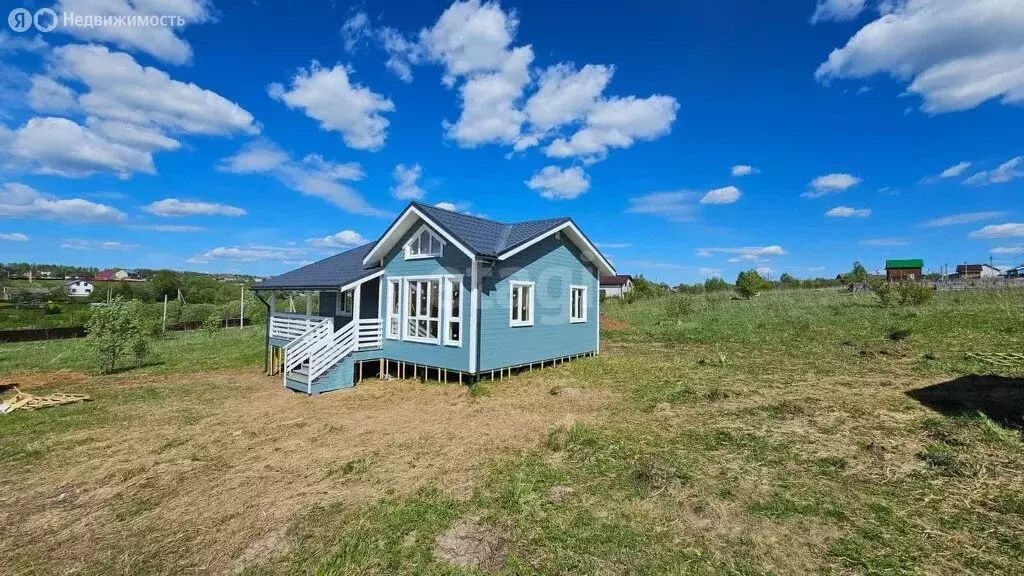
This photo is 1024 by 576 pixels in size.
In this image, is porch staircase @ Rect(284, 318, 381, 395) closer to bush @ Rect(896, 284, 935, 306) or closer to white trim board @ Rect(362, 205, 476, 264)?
white trim board @ Rect(362, 205, 476, 264)

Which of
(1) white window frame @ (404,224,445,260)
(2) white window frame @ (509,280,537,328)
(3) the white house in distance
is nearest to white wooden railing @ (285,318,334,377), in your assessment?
(1) white window frame @ (404,224,445,260)

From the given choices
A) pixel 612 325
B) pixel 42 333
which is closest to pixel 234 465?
pixel 612 325

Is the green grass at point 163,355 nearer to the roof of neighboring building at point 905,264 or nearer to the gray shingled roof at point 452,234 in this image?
the gray shingled roof at point 452,234

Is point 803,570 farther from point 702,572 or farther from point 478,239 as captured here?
point 478,239

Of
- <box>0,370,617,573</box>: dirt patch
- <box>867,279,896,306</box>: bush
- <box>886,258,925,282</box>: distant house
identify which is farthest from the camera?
<box>886,258,925,282</box>: distant house

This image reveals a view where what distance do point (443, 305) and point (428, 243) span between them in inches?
86.7

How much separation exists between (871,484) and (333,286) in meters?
13.4

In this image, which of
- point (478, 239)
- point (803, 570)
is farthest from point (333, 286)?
point (803, 570)

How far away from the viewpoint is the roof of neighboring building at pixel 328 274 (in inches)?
551

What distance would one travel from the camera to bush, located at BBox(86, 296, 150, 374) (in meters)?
16.9

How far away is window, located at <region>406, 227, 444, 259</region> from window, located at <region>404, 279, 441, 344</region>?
85 centimetres

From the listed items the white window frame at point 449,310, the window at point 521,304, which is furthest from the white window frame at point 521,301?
the white window frame at point 449,310

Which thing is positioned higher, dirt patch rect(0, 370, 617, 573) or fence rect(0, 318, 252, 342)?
fence rect(0, 318, 252, 342)

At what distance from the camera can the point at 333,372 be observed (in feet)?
41.2
